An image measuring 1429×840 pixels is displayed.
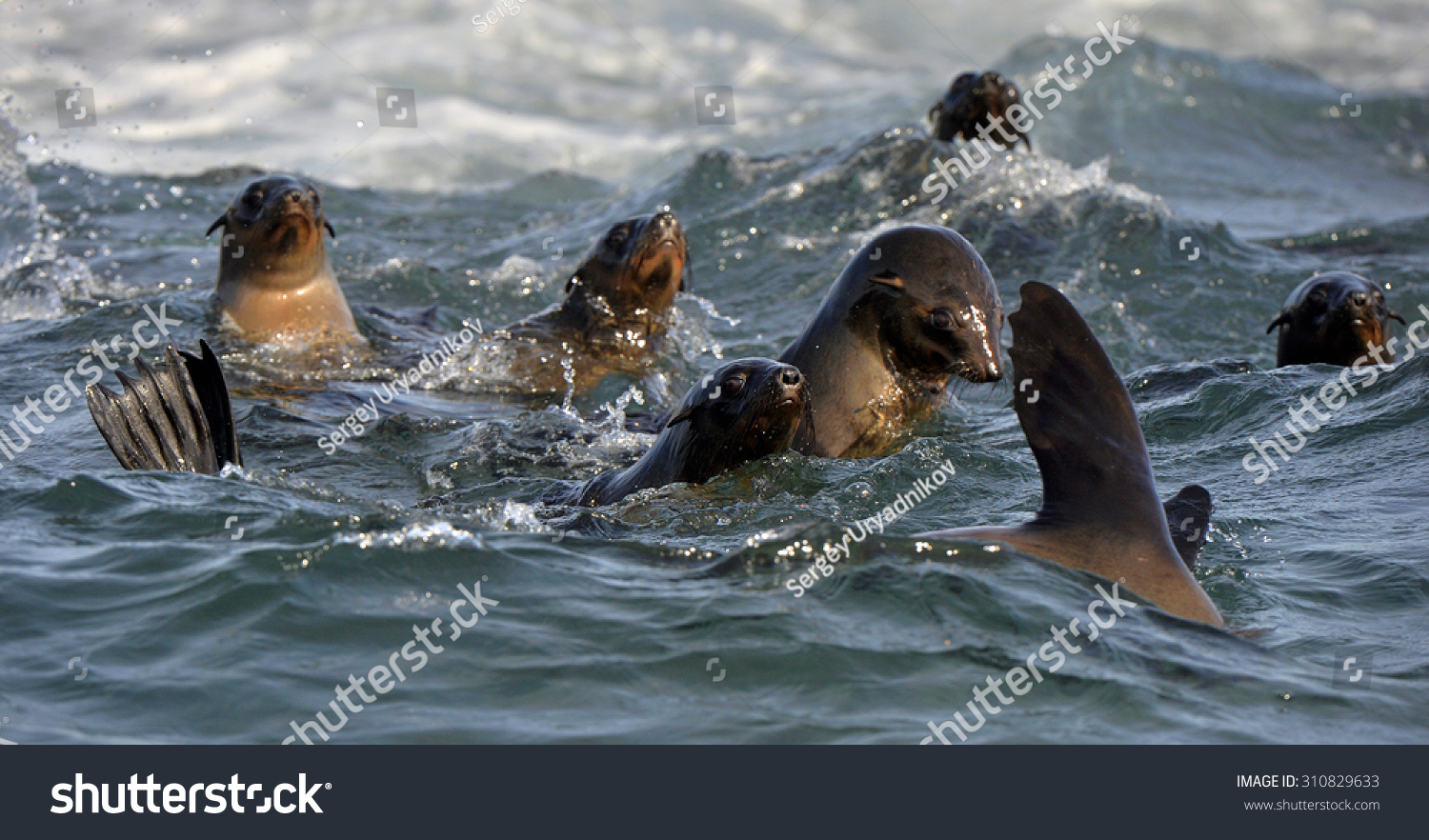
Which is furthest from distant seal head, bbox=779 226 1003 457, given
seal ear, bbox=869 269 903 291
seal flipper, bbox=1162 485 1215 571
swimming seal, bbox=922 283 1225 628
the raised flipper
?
the raised flipper

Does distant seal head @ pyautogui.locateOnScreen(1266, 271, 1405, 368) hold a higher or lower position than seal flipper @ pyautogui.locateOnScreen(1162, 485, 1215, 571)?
higher

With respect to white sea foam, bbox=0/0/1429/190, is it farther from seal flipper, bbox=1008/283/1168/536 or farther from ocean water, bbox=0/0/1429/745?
seal flipper, bbox=1008/283/1168/536

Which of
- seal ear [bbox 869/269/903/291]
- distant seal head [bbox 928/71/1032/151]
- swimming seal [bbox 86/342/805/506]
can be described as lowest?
swimming seal [bbox 86/342/805/506]

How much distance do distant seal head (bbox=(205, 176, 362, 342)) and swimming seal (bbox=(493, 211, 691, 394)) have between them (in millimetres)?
1013

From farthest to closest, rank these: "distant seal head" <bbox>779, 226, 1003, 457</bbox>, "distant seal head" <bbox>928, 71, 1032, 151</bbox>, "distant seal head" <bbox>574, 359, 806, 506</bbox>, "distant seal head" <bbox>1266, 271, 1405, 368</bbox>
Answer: "distant seal head" <bbox>928, 71, 1032, 151</bbox> < "distant seal head" <bbox>1266, 271, 1405, 368</bbox> < "distant seal head" <bbox>779, 226, 1003, 457</bbox> < "distant seal head" <bbox>574, 359, 806, 506</bbox>

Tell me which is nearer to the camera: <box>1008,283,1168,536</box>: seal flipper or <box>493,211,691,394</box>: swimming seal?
<box>1008,283,1168,536</box>: seal flipper

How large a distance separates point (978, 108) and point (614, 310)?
382cm

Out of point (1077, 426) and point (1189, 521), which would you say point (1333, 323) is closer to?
point (1189, 521)

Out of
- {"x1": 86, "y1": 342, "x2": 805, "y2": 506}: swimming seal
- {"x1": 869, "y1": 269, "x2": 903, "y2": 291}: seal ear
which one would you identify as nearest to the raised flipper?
{"x1": 86, "y1": 342, "x2": 805, "y2": 506}: swimming seal

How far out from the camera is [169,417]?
14.8ft

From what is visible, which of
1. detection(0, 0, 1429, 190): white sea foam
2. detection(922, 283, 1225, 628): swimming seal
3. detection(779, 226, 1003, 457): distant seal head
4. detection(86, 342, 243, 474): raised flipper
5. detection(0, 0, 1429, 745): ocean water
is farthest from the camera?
detection(0, 0, 1429, 190): white sea foam

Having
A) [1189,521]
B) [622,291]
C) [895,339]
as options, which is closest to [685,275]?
[622,291]

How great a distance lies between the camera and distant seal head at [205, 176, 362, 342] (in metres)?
7.49
